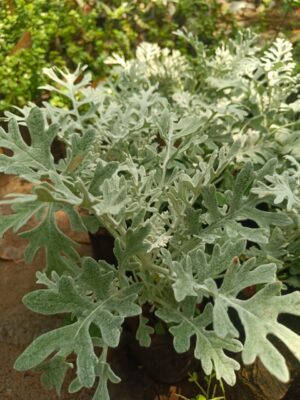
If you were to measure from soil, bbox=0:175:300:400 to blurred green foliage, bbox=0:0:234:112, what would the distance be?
0.76 m

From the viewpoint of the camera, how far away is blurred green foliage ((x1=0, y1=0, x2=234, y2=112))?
2254 millimetres

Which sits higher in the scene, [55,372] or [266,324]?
[266,324]

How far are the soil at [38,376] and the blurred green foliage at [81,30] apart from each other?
2.51 ft

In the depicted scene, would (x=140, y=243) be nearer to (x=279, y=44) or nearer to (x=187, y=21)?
(x=279, y=44)

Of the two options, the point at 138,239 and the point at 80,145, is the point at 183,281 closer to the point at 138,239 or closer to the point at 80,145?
the point at 138,239

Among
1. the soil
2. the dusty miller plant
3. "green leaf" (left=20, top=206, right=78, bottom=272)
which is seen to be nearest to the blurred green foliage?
the dusty miller plant

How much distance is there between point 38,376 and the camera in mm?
1644

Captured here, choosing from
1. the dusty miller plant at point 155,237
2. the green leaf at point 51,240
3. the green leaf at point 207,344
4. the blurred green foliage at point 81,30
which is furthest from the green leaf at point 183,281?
the blurred green foliage at point 81,30

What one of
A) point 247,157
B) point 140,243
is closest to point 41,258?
point 247,157

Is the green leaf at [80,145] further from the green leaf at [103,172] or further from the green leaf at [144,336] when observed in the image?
the green leaf at [144,336]

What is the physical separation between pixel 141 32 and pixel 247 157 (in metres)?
1.33

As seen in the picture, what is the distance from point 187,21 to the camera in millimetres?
2738

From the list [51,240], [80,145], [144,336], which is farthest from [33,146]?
[144,336]

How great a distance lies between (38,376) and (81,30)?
5.78 ft
